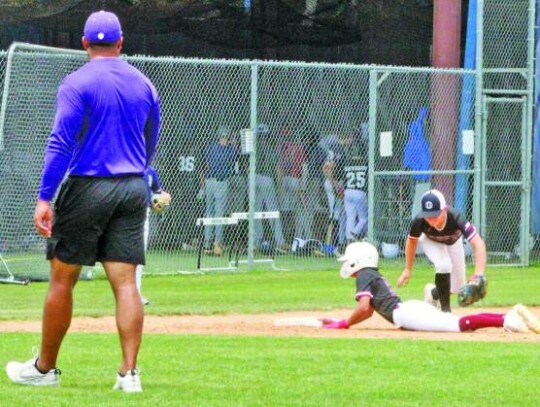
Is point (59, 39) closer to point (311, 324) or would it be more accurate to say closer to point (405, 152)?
point (405, 152)

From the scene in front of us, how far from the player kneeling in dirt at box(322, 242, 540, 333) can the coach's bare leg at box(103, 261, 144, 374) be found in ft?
14.5

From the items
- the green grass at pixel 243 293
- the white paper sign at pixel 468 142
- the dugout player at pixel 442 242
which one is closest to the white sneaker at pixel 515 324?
the dugout player at pixel 442 242

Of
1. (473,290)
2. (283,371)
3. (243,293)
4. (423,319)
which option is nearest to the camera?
(283,371)

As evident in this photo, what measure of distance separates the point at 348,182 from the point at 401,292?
4.15m

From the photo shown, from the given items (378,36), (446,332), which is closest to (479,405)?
(446,332)

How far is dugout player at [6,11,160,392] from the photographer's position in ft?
24.0

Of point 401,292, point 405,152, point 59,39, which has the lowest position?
point 401,292

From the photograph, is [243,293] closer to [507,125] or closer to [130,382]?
[507,125]

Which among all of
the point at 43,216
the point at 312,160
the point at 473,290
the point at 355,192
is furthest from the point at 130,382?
the point at 355,192

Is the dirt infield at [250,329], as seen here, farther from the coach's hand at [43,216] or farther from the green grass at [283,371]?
the coach's hand at [43,216]

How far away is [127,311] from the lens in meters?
7.41

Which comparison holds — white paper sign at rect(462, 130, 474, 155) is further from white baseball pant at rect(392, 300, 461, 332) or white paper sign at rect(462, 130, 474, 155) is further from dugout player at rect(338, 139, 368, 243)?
white baseball pant at rect(392, 300, 461, 332)

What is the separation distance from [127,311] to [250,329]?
4499mm

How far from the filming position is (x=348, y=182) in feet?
64.5
